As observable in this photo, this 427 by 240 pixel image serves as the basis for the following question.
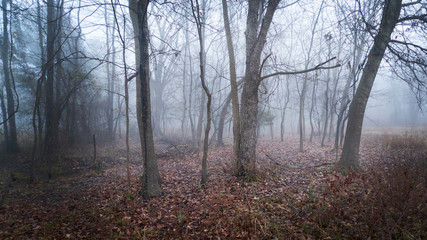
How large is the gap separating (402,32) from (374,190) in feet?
17.7

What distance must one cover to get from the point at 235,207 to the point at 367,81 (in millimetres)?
5498

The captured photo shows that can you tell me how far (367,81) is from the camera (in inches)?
243

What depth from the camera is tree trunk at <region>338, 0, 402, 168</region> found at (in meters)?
5.95

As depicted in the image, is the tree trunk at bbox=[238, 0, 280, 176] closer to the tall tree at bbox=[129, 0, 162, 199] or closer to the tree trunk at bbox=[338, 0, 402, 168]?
the tall tree at bbox=[129, 0, 162, 199]

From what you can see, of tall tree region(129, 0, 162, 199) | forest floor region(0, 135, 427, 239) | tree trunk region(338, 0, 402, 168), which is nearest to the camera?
forest floor region(0, 135, 427, 239)

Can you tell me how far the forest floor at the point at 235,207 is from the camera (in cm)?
337

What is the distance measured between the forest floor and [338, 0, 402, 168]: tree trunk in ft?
2.59

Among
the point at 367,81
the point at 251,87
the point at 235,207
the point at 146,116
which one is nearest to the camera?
the point at 235,207

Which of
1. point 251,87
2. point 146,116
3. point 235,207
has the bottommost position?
point 235,207

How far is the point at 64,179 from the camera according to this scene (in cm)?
822

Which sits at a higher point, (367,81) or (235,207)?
(367,81)

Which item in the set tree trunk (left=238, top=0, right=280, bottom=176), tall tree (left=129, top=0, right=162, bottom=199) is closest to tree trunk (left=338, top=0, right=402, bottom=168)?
tree trunk (left=238, top=0, right=280, bottom=176)

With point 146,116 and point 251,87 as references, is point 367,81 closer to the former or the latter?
point 251,87

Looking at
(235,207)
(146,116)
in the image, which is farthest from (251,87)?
(235,207)
